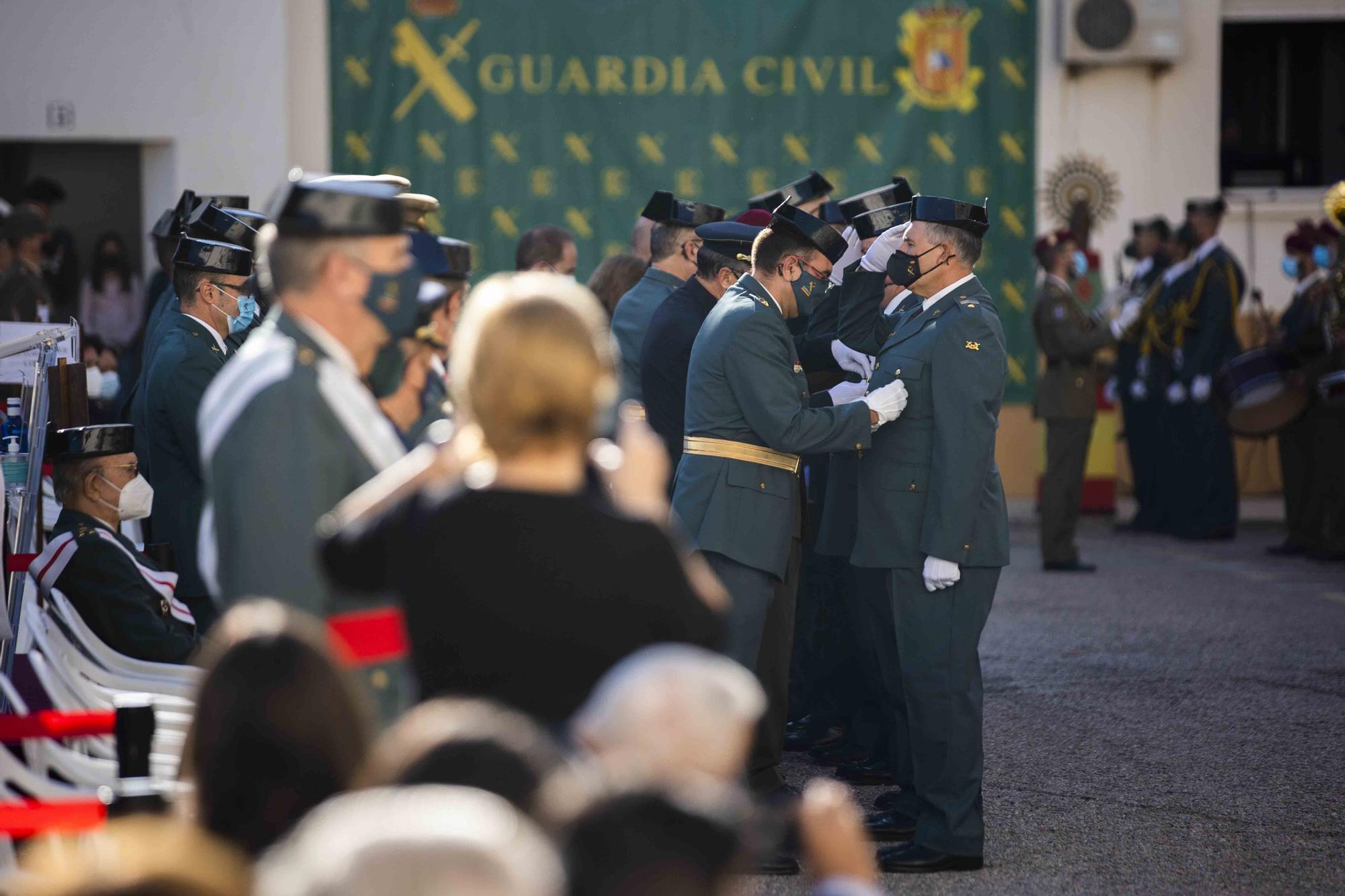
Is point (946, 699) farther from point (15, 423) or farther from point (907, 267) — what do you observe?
point (15, 423)

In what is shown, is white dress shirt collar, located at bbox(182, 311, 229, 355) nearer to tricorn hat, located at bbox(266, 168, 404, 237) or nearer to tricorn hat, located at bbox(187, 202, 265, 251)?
tricorn hat, located at bbox(187, 202, 265, 251)

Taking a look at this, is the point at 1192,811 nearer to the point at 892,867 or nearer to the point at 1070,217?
the point at 892,867

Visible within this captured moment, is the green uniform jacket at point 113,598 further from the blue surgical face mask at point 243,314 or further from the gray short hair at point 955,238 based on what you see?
the gray short hair at point 955,238

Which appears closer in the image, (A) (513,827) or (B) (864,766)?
(A) (513,827)

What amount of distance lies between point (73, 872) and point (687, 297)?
4091 mm

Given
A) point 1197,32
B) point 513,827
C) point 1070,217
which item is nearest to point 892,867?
point 513,827

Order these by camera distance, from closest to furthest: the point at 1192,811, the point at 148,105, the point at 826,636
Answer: the point at 1192,811, the point at 826,636, the point at 148,105

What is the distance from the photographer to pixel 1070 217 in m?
12.4

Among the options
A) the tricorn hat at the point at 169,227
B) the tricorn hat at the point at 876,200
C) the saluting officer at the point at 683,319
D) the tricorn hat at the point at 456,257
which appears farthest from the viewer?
the tricorn hat at the point at 169,227

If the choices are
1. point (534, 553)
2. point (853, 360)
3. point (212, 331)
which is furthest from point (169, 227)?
point (534, 553)

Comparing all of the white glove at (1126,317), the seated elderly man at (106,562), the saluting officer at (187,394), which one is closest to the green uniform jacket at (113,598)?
the seated elderly man at (106,562)

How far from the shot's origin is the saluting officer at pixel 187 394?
4.97 metres

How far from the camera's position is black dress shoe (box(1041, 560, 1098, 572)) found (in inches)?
373

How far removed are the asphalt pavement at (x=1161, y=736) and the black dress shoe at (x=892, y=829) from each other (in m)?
0.22
